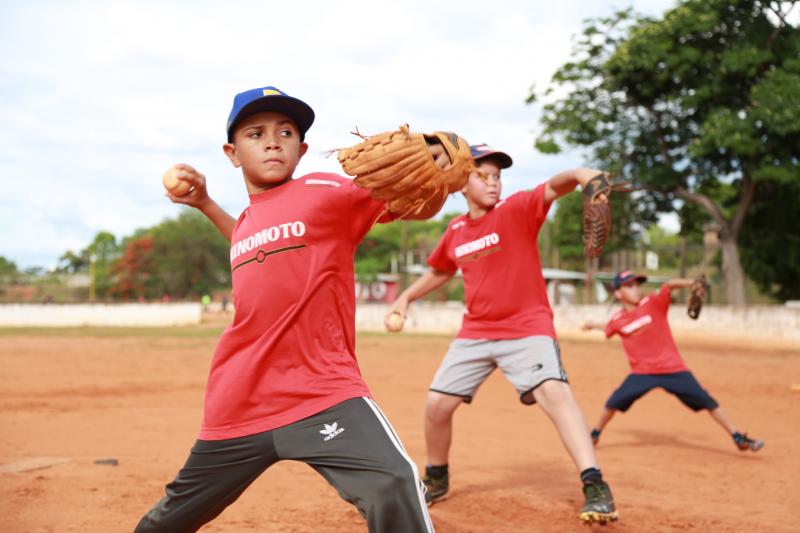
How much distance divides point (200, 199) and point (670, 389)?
5903mm

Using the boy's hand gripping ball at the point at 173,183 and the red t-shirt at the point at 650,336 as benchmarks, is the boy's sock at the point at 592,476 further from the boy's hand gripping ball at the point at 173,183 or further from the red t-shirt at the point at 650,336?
the red t-shirt at the point at 650,336

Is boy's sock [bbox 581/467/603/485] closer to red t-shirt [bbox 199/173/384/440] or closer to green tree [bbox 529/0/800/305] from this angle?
red t-shirt [bbox 199/173/384/440]

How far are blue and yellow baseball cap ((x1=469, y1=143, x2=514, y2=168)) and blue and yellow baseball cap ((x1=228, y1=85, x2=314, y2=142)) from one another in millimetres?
2190

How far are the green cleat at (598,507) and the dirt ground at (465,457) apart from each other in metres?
0.30

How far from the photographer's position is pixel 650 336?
26.8 ft

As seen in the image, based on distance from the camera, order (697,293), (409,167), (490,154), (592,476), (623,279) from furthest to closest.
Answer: (623,279)
(697,293)
(490,154)
(592,476)
(409,167)

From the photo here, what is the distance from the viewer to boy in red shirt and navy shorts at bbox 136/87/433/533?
113 inches

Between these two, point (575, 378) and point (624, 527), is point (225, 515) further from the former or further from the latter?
point (575, 378)

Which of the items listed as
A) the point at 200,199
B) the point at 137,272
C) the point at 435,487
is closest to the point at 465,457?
the point at 435,487

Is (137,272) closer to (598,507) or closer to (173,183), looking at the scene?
(598,507)

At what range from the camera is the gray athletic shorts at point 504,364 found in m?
5.06

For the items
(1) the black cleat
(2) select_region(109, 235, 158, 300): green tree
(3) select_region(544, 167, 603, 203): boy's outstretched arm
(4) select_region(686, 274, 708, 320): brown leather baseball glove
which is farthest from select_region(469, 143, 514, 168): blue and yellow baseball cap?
(2) select_region(109, 235, 158, 300): green tree

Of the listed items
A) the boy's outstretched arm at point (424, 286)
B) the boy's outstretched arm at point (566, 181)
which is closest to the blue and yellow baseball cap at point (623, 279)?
the boy's outstretched arm at point (424, 286)

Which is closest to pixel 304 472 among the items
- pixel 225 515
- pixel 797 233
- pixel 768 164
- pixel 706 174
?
pixel 225 515
